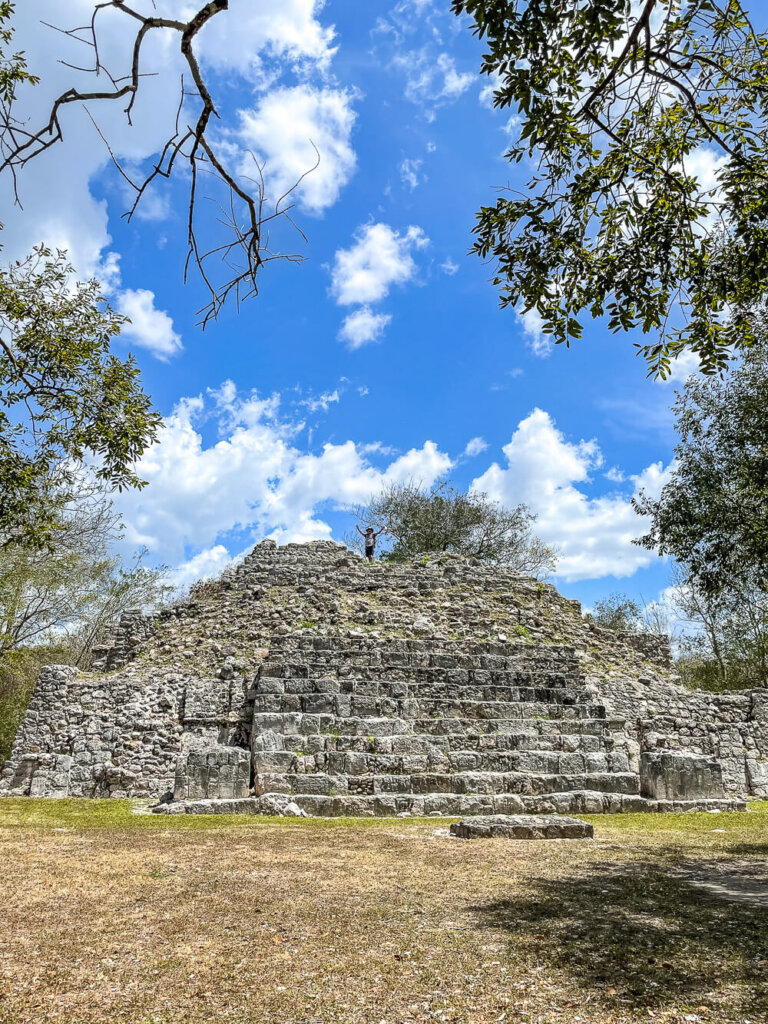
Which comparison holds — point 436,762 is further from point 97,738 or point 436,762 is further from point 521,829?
point 97,738

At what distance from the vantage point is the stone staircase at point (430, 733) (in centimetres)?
1095

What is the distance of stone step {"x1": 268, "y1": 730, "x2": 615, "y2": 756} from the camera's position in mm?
11523

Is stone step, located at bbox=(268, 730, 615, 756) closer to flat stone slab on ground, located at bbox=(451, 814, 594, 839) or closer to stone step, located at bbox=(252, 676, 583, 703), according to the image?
stone step, located at bbox=(252, 676, 583, 703)

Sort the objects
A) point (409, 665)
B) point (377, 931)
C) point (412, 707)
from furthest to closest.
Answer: point (409, 665), point (412, 707), point (377, 931)

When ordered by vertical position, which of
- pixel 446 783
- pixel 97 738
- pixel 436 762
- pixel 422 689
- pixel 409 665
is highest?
pixel 409 665

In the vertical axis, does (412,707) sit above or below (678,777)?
above

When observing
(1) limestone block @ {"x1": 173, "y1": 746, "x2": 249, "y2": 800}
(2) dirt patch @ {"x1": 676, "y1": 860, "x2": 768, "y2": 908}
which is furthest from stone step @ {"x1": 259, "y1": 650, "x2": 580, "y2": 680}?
(2) dirt patch @ {"x1": 676, "y1": 860, "x2": 768, "y2": 908}

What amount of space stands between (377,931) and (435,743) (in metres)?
7.94

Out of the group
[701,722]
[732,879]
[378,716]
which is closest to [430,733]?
[378,716]

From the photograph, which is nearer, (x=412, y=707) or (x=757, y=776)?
(x=412, y=707)

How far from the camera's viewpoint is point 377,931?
4258 mm

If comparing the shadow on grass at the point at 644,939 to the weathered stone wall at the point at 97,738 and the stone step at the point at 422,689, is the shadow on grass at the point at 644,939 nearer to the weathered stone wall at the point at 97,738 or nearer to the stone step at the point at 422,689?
the stone step at the point at 422,689

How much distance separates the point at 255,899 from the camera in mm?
5062

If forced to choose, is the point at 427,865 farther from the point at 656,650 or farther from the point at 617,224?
the point at 656,650
